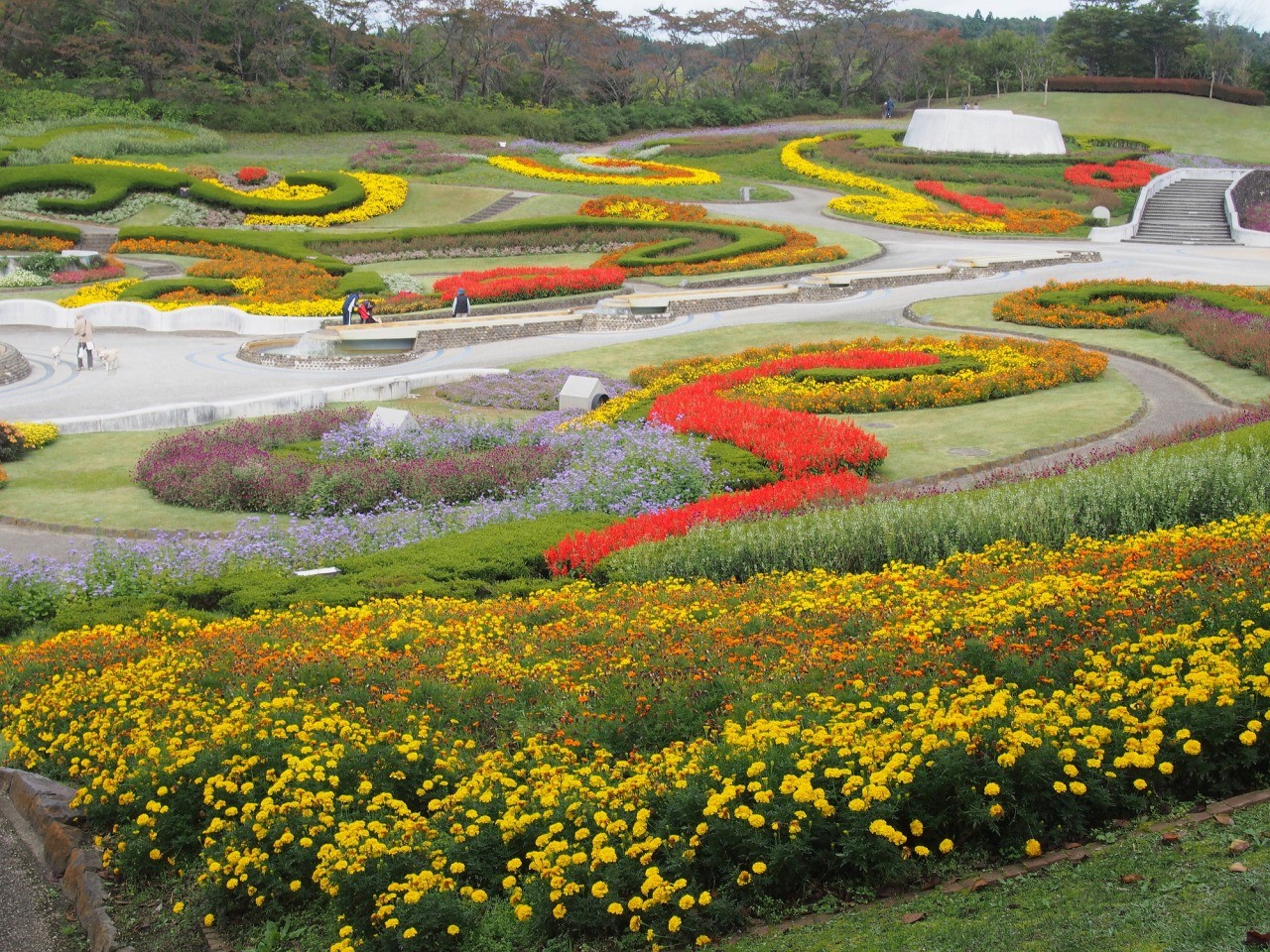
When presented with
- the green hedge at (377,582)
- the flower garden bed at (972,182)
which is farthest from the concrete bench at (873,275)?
the green hedge at (377,582)

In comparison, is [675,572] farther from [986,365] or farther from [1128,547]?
[986,365]

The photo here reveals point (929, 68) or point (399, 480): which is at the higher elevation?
point (929, 68)

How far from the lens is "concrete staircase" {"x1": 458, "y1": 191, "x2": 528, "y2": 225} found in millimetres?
39188

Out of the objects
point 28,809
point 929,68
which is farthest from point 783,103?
point 28,809

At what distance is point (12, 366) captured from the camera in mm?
22172

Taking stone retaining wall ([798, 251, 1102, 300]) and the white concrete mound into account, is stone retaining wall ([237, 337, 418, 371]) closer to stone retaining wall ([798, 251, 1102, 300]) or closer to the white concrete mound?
stone retaining wall ([798, 251, 1102, 300])

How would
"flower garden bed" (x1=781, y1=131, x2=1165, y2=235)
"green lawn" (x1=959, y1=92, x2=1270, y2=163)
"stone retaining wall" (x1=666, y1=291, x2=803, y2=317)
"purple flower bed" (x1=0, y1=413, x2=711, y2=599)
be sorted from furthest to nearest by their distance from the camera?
"green lawn" (x1=959, y1=92, x2=1270, y2=163), "flower garden bed" (x1=781, y1=131, x2=1165, y2=235), "stone retaining wall" (x1=666, y1=291, x2=803, y2=317), "purple flower bed" (x1=0, y1=413, x2=711, y2=599)

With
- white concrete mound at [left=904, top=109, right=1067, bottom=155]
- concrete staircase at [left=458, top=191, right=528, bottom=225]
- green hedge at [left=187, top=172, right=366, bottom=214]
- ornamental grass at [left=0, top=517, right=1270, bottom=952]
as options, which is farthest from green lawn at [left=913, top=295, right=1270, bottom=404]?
white concrete mound at [left=904, top=109, right=1067, bottom=155]

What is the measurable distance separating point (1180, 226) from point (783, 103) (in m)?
30.2

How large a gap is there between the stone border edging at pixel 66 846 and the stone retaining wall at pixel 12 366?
1616cm

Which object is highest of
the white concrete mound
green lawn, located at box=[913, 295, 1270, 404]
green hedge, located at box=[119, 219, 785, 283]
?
the white concrete mound

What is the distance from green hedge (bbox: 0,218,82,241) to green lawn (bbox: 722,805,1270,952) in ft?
112

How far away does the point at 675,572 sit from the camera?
10.9m

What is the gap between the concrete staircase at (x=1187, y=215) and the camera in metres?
37.8
